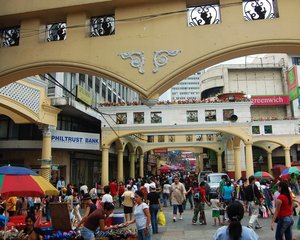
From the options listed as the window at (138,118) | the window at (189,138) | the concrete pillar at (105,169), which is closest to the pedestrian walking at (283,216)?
the window at (138,118)

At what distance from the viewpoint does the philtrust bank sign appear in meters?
20.9

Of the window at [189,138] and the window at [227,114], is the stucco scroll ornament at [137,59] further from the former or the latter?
the window at [189,138]

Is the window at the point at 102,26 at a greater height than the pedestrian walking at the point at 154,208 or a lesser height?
greater

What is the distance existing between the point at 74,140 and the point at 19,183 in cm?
1536

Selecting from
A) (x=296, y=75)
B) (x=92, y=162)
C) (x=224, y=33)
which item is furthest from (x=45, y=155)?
(x=296, y=75)

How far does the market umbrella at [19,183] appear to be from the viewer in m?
6.96

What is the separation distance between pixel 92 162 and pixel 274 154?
1978cm

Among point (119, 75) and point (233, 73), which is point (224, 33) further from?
point (233, 73)

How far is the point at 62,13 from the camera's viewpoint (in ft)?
28.5

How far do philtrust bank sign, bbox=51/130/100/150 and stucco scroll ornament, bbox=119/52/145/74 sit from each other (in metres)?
13.7

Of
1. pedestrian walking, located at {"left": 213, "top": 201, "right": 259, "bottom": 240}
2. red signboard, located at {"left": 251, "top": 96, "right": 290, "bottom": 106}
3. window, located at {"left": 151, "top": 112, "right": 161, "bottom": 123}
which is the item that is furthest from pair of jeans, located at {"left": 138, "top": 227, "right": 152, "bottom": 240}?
red signboard, located at {"left": 251, "top": 96, "right": 290, "bottom": 106}

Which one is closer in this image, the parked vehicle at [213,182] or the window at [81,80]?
the parked vehicle at [213,182]

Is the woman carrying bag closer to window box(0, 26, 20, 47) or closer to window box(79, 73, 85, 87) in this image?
window box(0, 26, 20, 47)

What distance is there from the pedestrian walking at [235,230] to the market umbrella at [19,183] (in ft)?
15.4
